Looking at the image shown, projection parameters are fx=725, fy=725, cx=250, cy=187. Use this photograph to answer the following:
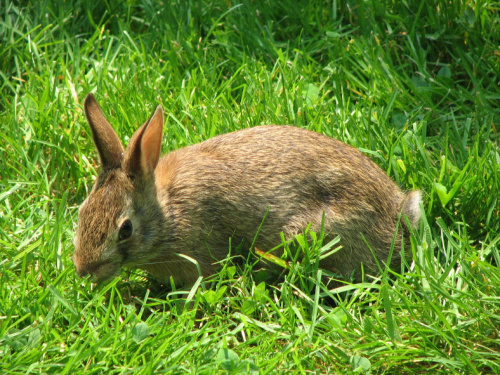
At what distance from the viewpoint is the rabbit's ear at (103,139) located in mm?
4676

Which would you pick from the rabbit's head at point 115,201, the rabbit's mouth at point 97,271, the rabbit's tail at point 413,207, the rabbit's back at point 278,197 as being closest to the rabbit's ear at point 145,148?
the rabbit's head at point 115,201

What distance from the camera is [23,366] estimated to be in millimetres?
3791

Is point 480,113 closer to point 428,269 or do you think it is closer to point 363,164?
point 363,164

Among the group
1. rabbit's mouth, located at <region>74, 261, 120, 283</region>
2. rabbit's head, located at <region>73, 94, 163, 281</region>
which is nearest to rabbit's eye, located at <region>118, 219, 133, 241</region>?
rabbit's head, located at <region>73, 94, 163, 281</region>

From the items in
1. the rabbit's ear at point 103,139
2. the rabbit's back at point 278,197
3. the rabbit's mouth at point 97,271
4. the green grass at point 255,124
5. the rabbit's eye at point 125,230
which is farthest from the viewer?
the rabbit's back at point 278,197

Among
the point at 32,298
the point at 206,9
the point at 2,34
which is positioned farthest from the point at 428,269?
the point at 2,34

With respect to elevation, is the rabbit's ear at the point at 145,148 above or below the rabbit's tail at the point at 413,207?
above

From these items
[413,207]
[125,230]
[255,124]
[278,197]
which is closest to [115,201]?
[125,230]

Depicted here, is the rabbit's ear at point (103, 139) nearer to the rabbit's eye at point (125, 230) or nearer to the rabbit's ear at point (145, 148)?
the rabbit's ear at point (145, 148)

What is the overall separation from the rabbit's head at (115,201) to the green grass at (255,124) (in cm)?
22

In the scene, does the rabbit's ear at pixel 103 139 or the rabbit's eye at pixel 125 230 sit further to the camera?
the rabbit's ear at pixel 103 139

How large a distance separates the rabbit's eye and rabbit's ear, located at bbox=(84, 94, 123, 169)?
1.34 feet

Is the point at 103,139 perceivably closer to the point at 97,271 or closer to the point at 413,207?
the point at 97,271

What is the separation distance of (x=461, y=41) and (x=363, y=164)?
2.02 meters
